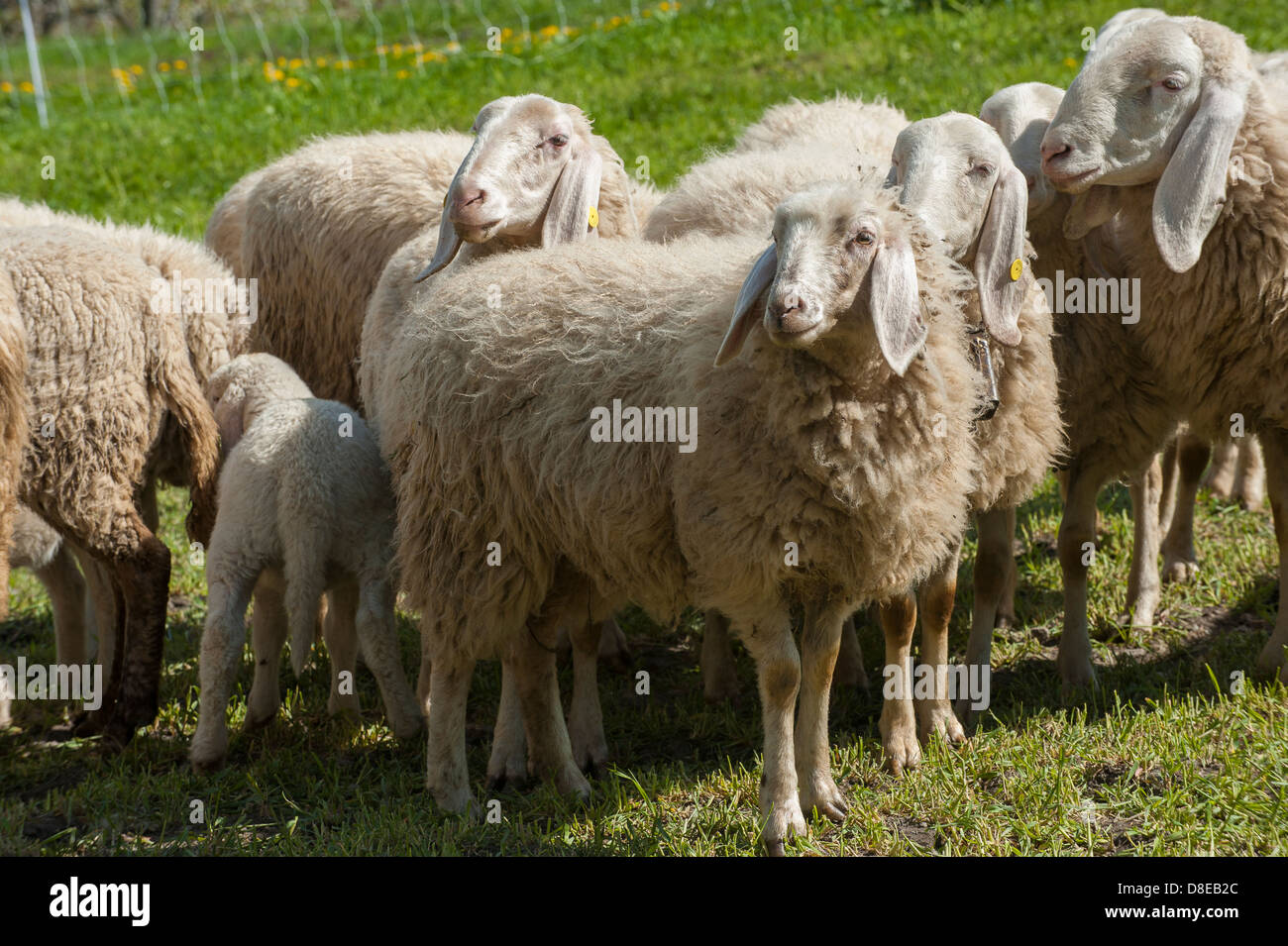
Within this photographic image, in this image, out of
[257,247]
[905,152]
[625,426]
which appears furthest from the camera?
[257,247]

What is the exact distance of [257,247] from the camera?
632 centimetres

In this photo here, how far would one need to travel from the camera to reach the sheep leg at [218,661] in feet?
14.3

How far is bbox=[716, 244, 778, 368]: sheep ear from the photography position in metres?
3.42

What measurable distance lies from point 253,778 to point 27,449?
1.31 metres

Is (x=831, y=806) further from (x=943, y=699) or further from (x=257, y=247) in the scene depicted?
(x=257, y=247)

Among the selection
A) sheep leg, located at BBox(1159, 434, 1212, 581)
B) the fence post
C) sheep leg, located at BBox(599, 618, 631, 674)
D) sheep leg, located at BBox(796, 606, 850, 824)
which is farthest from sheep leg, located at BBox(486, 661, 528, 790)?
the fence post

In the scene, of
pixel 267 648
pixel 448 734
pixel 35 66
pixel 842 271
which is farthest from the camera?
pixel 35 66

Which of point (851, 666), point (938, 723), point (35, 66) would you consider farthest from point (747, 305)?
point (35, 66)

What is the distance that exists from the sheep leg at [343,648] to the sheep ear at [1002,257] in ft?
7.36

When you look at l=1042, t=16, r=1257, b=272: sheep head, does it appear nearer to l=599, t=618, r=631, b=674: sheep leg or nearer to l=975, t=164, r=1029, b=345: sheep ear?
l=975, t=164, r=1029, b=345: sheep ear

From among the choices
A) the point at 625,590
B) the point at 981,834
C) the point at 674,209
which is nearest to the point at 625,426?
the point at 625,590

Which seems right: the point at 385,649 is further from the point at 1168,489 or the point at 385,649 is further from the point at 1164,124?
the point at 1168,489

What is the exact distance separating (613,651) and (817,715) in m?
1.51

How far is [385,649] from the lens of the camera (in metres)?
4.38
